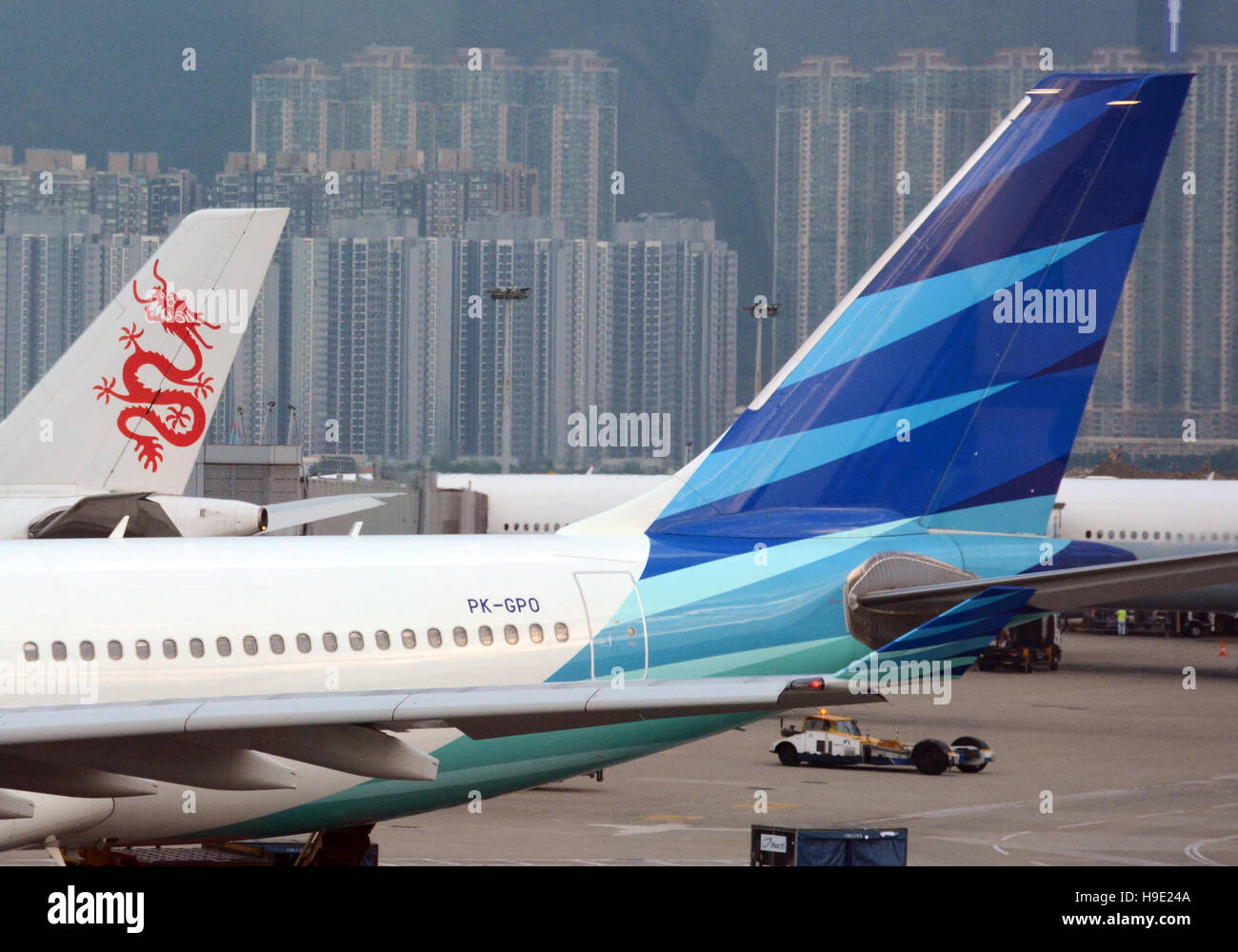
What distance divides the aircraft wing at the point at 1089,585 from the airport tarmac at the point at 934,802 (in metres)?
7.99

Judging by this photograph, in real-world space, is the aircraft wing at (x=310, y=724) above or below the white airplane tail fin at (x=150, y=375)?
below

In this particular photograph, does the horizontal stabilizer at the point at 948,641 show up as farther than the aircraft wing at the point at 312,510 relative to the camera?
No

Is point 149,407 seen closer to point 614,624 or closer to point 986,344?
point 614,624

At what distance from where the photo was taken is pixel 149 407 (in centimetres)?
2819

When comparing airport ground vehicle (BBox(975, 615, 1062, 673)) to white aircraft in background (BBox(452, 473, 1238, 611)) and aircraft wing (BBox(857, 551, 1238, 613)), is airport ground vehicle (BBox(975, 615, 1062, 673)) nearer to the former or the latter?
white aircraft in background (BBox(452, 473, 1238, 611))

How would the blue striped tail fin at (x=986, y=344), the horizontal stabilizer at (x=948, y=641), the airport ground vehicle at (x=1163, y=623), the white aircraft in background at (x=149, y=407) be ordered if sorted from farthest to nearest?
the airport ground vehicle at (x=1163, y=623) → the white aircraft in background at (x=149, y=407) → the blue striped tail fin at (x=986, y=344) → the horizontal stabilizer at (x=948, y=641)

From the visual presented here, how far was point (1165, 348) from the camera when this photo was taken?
6471 inches

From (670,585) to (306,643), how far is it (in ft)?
13.4

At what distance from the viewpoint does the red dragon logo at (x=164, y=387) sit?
28047 millimetres

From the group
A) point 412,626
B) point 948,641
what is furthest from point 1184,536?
point 412,626

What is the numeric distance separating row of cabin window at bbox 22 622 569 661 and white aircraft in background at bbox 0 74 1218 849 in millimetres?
27

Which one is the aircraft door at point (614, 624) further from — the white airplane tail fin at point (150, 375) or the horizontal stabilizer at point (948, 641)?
the white airplane tail fin at point (150, 375)

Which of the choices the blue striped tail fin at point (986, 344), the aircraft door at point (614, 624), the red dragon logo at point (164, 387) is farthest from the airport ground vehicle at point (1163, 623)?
the aircraft door at point (614, 624)

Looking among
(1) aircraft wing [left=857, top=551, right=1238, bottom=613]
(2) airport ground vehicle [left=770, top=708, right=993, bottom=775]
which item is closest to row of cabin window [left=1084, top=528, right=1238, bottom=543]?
(2) airport ground vehicle [left=770, top=708, right=993, bottom=775]
